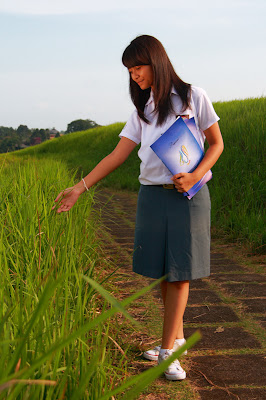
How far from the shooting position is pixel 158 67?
2.18 metres

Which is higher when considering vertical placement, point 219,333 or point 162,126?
point 162,126

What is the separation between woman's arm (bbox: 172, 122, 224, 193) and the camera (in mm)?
2127

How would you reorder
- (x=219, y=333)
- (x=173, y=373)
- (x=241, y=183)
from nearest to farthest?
(x=173, y=373) → (x=219, y=333) → (x=241, y=183)

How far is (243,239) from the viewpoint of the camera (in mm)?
4906

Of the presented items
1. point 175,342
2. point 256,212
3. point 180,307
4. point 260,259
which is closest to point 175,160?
point 180,307

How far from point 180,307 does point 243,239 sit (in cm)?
282

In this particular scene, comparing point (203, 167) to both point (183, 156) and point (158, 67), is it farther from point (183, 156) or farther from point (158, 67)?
point (158, 67)

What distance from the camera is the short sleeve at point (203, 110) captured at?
7.43ft

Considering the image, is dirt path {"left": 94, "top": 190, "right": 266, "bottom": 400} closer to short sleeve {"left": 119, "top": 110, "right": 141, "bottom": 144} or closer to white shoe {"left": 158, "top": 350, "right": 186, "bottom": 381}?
white shoe {"left": 158, "top": 350, "right": 186, "bottom": 381}

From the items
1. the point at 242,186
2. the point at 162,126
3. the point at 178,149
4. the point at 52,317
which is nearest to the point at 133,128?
the point at 162,126

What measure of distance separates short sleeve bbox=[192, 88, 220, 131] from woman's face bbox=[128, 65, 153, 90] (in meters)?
0.22

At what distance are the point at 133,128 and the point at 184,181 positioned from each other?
1.46 ft

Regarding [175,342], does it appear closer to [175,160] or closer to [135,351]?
[135,351]

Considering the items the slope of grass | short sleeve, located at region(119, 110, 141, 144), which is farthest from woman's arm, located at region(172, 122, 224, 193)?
the slope of grass
